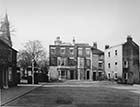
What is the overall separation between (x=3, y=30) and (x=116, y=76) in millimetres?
31816

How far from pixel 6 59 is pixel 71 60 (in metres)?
33.0

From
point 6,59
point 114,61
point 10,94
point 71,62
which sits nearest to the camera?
point 10,94

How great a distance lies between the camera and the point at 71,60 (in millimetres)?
49781

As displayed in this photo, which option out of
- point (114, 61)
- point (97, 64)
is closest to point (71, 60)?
point (97, 64)

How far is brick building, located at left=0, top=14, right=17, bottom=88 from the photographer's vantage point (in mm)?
15898

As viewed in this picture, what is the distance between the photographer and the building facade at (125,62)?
138 ft

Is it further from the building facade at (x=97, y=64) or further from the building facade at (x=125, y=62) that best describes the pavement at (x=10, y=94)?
the building facade at (x=97, y=64)

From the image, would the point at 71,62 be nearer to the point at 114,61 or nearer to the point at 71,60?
the point at 71,60

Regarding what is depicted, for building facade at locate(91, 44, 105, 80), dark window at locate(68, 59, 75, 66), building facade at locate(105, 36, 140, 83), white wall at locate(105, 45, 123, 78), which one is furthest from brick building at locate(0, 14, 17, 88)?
building facade at locate(91, 44, 105, 80)

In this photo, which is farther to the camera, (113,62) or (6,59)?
(113,62)

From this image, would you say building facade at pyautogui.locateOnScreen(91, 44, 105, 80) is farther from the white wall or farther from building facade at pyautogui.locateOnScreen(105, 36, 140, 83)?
building facade at pyautogui.locateOnScreen(105, 36, 140, 83)

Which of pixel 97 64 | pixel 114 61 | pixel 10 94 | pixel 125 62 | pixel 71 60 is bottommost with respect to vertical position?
pixel 10 94

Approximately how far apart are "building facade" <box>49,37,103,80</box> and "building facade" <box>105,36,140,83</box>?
18.9 ft

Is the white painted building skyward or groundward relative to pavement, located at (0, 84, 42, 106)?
skyward
